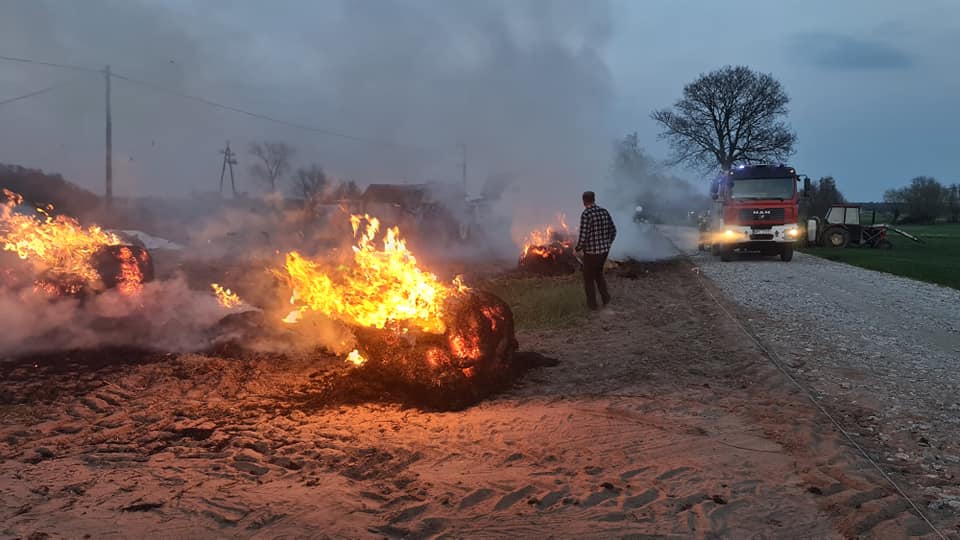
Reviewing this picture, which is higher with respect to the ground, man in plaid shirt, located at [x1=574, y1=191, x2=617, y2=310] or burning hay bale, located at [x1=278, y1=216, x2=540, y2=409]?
man in plaid shirt, located at [x1=574, y1=191, x2=617, y2=310]

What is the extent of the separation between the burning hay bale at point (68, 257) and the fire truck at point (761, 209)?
663 inches

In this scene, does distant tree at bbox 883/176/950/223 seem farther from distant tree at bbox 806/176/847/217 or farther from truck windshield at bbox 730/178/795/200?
truck windshield at bbox 730/178/795/200

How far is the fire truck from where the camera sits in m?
19.6

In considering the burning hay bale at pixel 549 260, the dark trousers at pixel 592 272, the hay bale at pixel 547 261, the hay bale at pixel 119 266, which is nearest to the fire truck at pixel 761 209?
the burning hay bale at pixel 549 260

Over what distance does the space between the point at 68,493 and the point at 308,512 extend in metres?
1.71

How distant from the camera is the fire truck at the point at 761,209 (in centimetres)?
1956

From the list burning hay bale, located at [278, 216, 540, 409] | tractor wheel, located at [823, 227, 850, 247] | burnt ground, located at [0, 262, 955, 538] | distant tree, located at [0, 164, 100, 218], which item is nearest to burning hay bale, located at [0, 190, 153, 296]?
burnt ground, located at [0, 262, 955, 538]

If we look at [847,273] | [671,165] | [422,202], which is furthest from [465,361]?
[671,165]

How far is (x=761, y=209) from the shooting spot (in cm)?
1964

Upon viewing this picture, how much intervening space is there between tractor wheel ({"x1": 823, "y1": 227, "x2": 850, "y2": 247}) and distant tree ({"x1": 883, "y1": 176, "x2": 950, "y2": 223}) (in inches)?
1678

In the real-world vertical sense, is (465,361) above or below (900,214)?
below

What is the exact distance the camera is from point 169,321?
9.15m

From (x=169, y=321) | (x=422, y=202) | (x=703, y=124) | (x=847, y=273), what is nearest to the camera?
(x=169, y=321)

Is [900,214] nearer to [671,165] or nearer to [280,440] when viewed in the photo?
[671,165]
